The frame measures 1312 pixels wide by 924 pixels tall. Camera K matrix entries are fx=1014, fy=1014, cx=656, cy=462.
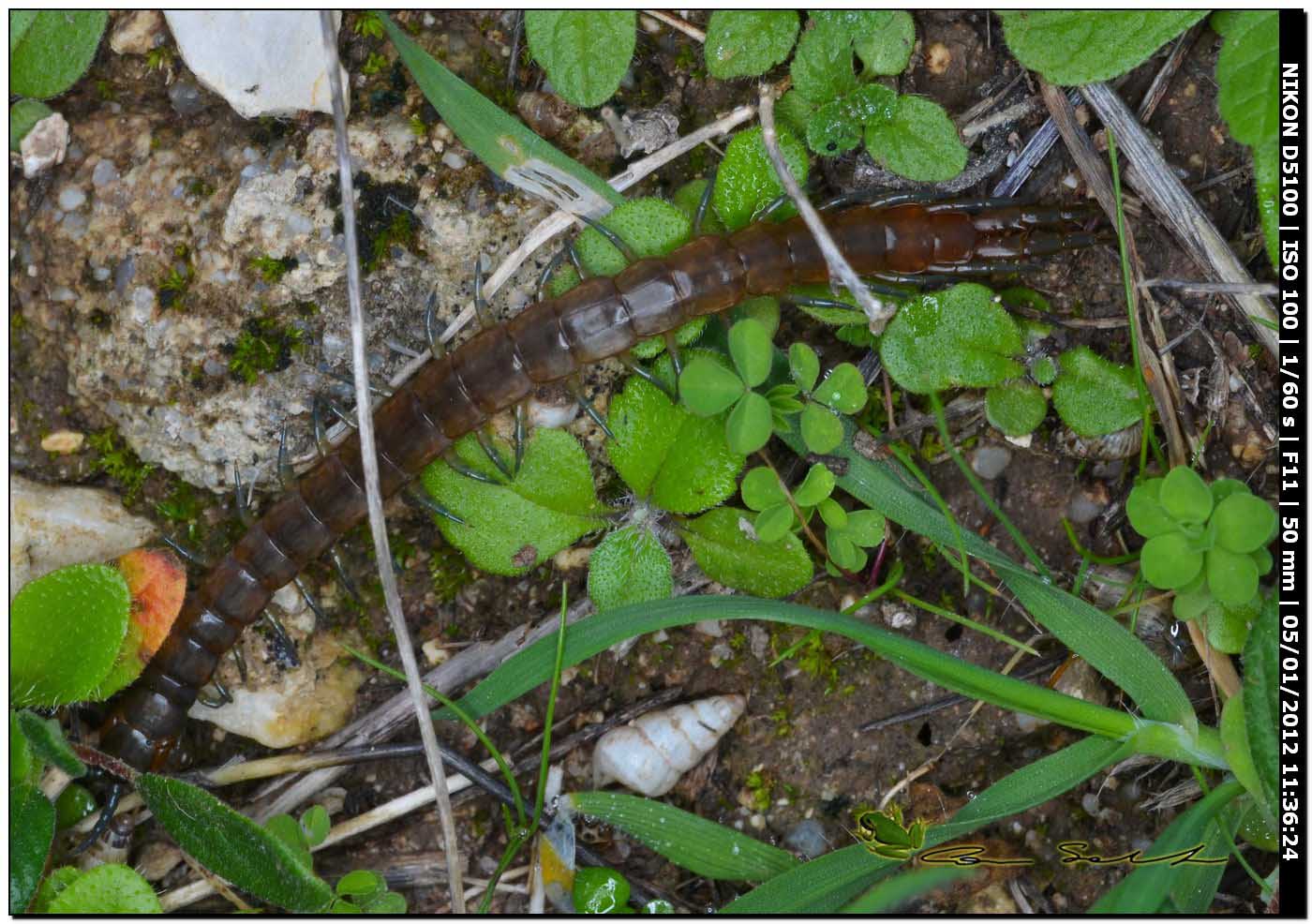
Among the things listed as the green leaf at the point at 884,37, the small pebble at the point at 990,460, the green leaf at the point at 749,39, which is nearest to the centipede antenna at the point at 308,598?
the green leaf at the point at 749,39

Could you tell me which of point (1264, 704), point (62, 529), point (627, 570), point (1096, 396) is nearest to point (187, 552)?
point (62, 529)

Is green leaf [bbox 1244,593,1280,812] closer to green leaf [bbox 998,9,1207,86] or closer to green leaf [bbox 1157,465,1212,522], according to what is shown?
green leaf [bbox 1157,465,1212,522]

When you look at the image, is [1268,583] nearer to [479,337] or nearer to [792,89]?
[792,89]

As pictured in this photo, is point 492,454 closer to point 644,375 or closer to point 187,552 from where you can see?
point 644,375

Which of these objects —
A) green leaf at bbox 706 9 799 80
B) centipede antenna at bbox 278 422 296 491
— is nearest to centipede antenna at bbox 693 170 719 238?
green leaf at bbox 706 9 799 80

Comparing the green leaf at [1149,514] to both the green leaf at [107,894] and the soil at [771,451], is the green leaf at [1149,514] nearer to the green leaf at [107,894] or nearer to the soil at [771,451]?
the soil at [771,451]

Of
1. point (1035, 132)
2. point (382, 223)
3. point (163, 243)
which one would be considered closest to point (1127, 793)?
point (1035, 132)
